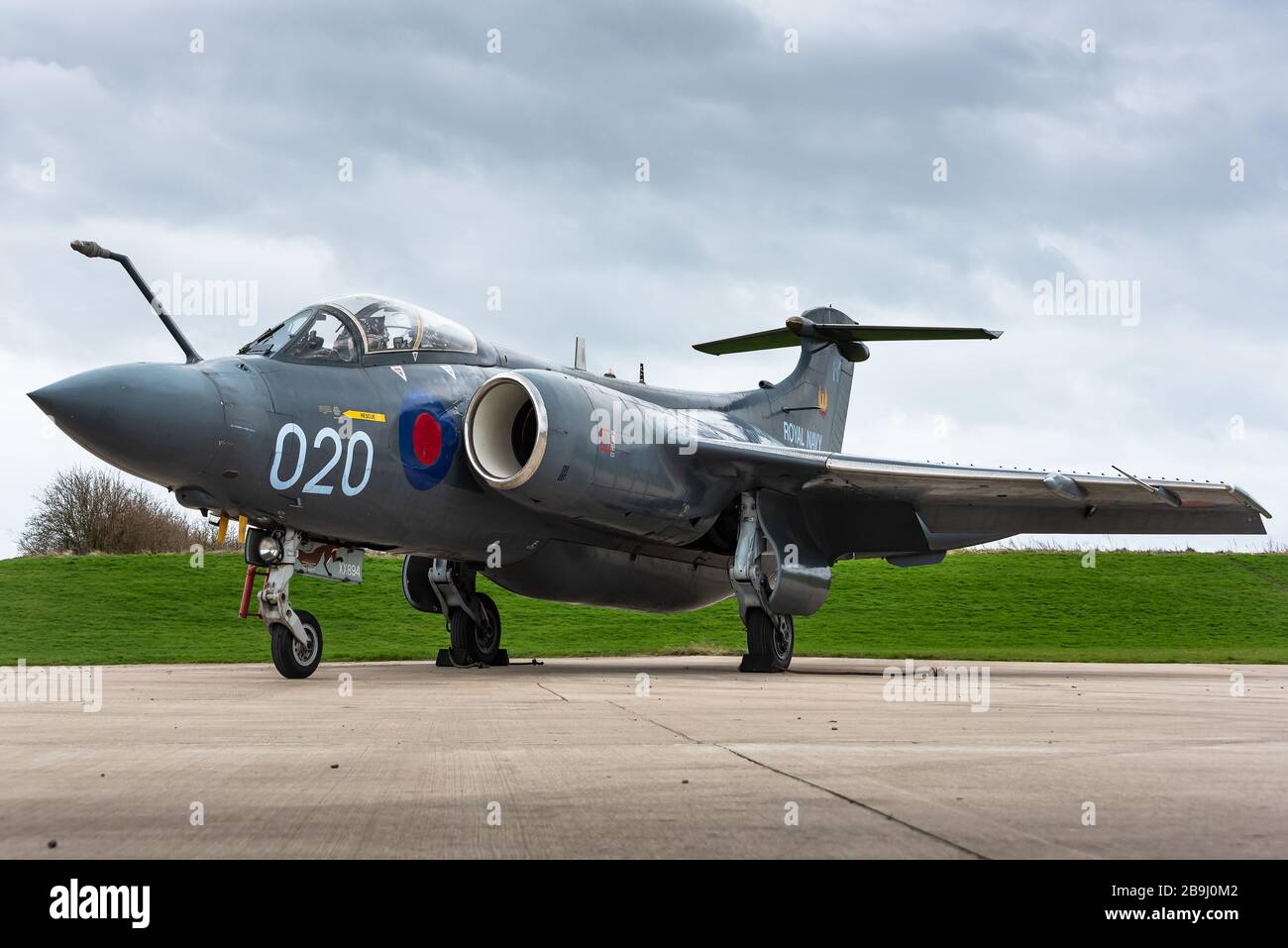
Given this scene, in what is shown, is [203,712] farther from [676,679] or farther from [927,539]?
[927,539]

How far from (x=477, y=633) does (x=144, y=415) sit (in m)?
7.44

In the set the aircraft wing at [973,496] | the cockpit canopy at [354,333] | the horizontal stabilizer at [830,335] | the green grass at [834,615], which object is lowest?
the green grass at [834,615]

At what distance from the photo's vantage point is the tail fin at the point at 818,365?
20.5 m

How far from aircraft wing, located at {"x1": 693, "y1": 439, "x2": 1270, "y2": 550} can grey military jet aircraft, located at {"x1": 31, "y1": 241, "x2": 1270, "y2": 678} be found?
0.15 ft

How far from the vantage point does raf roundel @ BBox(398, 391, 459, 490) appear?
44.8 feet

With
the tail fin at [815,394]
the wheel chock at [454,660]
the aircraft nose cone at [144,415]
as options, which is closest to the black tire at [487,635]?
the wheel chock at [454,660]

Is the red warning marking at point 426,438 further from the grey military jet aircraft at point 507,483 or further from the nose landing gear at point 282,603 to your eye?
the nose landing gear at point 282,603

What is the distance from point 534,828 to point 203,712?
5724 mm

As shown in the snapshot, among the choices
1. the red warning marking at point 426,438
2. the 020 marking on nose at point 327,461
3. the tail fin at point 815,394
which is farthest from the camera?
the tail fin at point 815,394

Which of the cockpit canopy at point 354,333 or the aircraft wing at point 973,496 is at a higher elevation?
the cockpit canopy at point 354,333

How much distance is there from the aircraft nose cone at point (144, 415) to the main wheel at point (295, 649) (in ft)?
7.19
